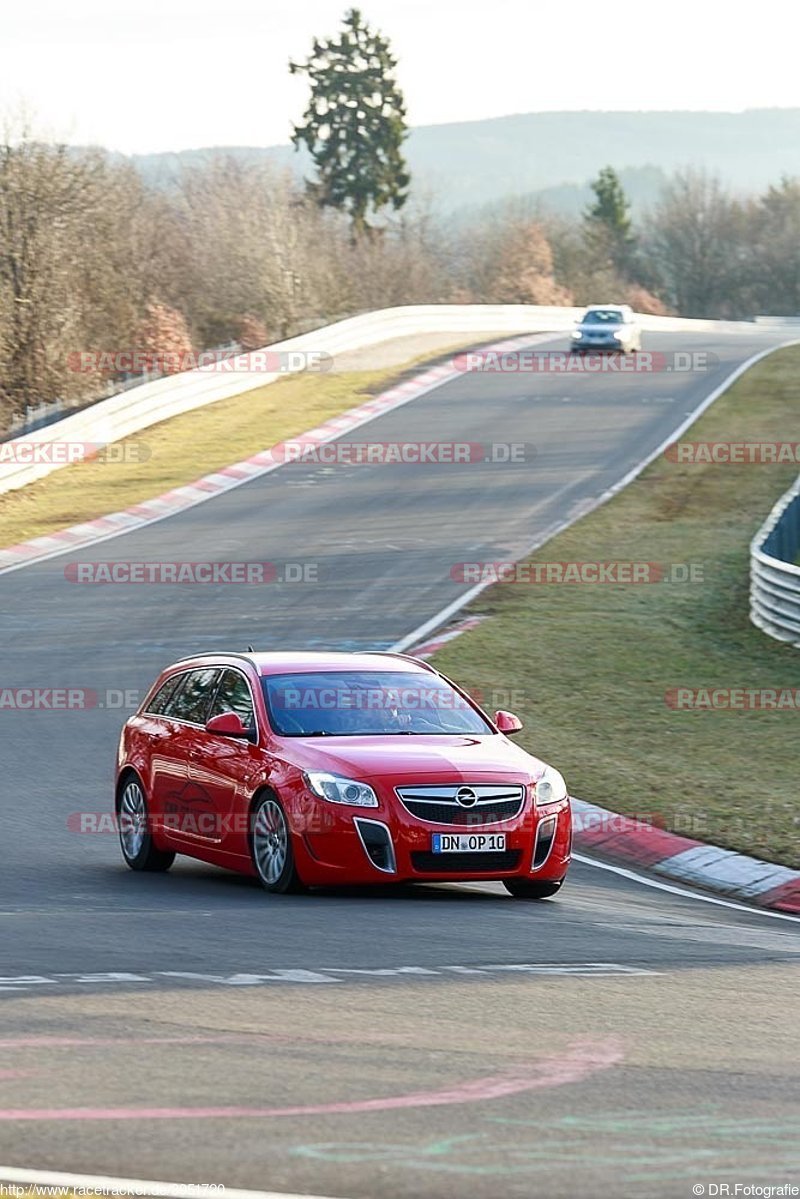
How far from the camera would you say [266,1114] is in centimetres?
608

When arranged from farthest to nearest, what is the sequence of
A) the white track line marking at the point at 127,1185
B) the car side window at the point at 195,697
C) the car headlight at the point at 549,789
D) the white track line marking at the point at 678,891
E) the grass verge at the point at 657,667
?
the grass verge at the point at 657,667 → the car side window at the point at 195,697 → the white track line marking at the point at 678,891 → the car headlight at the point at 549,789 → the white track line marking at the point at 127,1185

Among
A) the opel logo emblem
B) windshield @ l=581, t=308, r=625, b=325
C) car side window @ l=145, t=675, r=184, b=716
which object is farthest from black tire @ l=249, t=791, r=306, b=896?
→ windshield @ l=581, t=308, r=625, b=325

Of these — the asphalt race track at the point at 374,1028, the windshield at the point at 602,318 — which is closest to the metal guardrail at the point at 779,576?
the asphalt race track at the point at 374,1028

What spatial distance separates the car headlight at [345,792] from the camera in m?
11.2

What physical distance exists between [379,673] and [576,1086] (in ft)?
20.7

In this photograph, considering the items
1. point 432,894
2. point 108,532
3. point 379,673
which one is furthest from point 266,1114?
point 108,532

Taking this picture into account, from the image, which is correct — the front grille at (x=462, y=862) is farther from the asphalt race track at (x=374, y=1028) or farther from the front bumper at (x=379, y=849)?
the asphalt race track at (x=374, y=1028)

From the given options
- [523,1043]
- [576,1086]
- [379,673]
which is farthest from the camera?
[379,673]

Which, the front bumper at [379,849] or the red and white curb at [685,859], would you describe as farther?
the red and white curb at [685,859]

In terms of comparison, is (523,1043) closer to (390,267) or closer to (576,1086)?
(576,1086)

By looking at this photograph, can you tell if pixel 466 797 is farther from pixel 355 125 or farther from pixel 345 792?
pixel 355 125

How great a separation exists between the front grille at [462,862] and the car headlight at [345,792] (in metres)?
0.42

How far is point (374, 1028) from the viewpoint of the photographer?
7.48 meters

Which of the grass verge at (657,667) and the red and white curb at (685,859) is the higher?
the red and white curb at (685,859)
